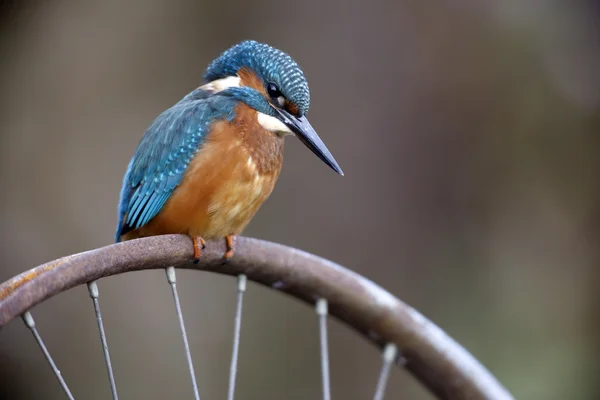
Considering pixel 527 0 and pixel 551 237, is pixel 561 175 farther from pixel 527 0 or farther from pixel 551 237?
pixel 527 0

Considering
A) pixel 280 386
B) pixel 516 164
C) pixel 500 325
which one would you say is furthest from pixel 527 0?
pixel 280 386

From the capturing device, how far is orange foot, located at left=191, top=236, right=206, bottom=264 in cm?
130

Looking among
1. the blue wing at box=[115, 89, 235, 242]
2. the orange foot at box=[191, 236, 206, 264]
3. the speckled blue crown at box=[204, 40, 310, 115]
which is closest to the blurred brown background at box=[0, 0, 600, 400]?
the blue wing at box=[115, 89, 235, 242]

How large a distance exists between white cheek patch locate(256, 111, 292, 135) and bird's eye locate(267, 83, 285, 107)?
4 cm

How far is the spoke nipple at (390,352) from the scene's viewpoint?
1.03 meters

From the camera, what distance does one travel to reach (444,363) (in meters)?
1.01

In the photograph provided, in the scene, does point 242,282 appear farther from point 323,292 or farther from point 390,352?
point 390,352

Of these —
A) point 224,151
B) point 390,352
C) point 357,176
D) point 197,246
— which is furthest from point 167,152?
point 357,176

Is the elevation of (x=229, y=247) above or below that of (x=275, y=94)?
below

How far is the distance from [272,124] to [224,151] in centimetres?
13

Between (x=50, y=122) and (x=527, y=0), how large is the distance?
199 cm

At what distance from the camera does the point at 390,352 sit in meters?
1.04

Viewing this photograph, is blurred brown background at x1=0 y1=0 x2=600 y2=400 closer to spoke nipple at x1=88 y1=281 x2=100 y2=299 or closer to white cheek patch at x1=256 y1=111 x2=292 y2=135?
white cheek patch at x1=256 y1=111 x2=292 y2=135

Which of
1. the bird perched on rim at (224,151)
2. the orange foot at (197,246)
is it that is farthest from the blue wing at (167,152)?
the orange foot at (197,246)
